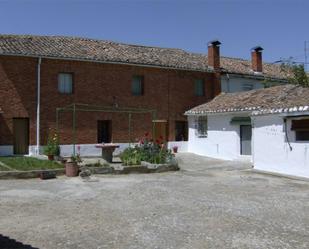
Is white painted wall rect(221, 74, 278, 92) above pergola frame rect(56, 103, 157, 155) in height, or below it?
above

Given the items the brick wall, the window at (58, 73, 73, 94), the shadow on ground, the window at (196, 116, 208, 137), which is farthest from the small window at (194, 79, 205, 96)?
the shadow on ground

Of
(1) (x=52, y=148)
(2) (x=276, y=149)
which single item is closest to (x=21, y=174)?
(1) (x=52, y=148)

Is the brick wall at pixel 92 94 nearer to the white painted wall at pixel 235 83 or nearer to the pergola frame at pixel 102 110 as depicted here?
the pergola frame at pixel 102 110

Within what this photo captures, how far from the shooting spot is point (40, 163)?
2000cm

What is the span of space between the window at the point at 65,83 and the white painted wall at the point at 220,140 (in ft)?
26.7

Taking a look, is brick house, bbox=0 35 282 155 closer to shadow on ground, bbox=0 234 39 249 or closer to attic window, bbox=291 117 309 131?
attic window, bbox=291 117 309 131

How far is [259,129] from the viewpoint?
68.3 ft

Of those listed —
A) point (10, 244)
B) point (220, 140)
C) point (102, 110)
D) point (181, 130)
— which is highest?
point (102, 110)

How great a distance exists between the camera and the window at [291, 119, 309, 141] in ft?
58.2

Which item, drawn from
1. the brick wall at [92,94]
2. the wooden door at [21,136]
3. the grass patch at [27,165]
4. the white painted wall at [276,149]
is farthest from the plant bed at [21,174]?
the white painted wall at [276,149]

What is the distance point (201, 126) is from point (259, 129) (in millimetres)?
8054

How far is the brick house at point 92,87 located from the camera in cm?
2488

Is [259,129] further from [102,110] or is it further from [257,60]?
[257,60]

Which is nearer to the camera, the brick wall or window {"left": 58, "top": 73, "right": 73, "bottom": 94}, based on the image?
the brick wall
